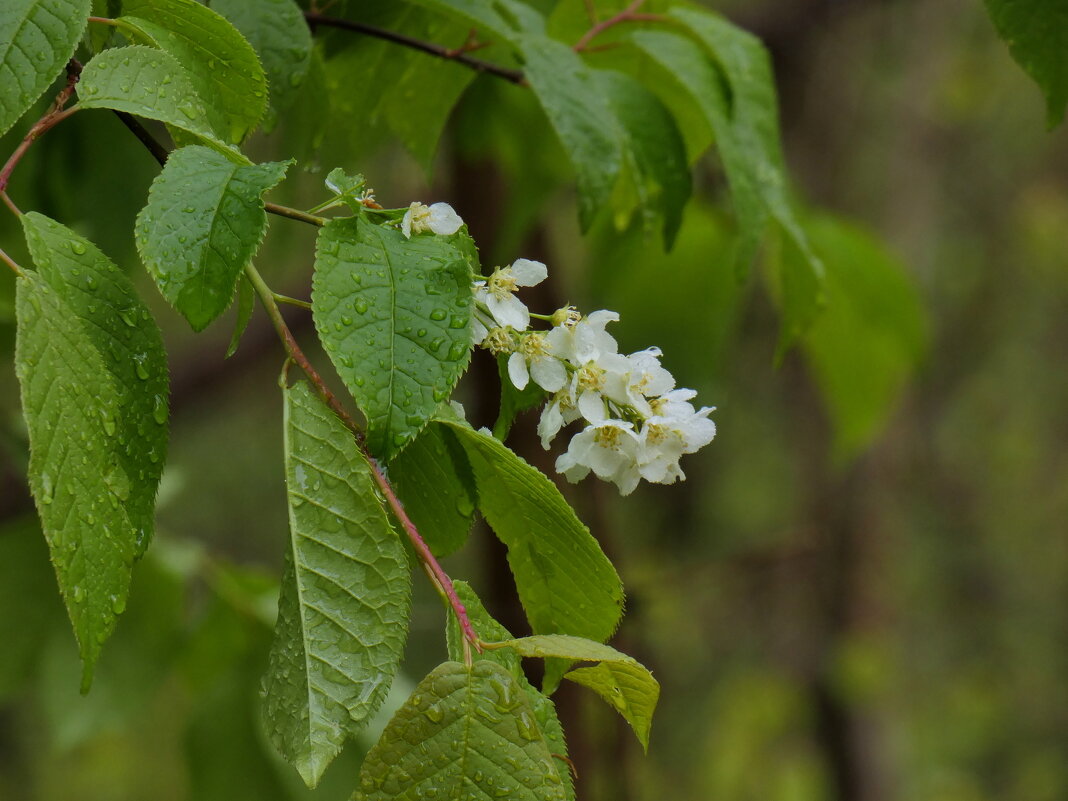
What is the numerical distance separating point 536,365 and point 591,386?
0.04 meters

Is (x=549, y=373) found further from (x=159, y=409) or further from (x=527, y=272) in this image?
(x=159, y=409)

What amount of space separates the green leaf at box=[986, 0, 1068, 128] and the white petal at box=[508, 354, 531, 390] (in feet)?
1.67

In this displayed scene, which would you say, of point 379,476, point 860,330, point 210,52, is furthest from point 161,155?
point 860,330

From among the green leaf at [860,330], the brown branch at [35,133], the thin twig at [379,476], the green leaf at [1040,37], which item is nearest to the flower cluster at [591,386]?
the thin twig at [379,476]

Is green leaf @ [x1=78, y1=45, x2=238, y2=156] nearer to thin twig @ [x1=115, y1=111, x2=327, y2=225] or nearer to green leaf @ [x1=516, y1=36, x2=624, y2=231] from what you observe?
thin twig @ [x1=115, y1=111, x2=327, y2=225]

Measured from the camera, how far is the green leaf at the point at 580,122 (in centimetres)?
92

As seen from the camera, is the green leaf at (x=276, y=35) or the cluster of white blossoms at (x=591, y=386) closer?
the cluster of white blossoms at (x=591, y=386)

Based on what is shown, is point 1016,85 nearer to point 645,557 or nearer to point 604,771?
point 645,557

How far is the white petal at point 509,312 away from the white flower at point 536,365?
1 centimetres

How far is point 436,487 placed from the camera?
2.31 feet

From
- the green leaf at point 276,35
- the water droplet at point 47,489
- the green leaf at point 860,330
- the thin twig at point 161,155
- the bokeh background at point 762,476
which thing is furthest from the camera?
the green leaf at point 860,330

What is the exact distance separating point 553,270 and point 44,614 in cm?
91

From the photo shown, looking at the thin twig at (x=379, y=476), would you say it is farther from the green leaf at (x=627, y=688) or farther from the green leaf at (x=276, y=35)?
the green leaf at (x=276, y=35)

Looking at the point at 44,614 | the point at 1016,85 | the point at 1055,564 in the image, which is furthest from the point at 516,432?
the point at 1055,564
